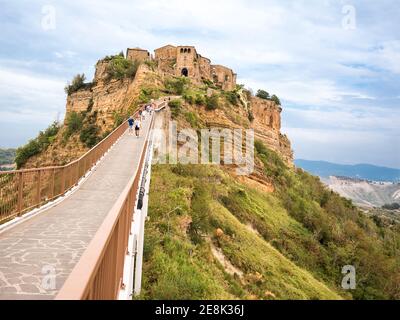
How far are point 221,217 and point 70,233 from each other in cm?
1268

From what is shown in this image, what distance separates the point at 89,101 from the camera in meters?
45.6

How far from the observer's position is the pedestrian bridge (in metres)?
3.58

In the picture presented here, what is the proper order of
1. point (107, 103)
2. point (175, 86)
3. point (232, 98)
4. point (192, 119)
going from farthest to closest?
point (232, 98) → point (175, 86) → point (107, 103) → point (192, 119)

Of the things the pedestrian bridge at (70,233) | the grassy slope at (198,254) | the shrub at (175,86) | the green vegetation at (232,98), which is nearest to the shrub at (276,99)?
the green vegetation at (232,98)

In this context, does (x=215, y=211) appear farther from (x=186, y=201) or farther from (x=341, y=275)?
(x=341, y=275)

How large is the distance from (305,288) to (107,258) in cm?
1701

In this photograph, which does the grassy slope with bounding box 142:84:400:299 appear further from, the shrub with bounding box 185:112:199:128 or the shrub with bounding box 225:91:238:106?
the shrub with bounding box 225:91:238:106

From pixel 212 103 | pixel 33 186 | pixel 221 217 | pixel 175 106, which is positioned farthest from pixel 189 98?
pixel 33 186

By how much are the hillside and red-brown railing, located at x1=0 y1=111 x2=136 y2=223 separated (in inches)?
130

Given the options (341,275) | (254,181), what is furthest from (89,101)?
(341,275)

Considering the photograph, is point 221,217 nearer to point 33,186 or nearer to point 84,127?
point 33,186

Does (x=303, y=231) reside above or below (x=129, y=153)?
below

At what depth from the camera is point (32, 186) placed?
1096 cm

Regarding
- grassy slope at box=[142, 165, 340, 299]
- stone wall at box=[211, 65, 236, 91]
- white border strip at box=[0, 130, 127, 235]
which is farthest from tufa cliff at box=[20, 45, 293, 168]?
white border strip at box=[0, 130, 127, 235]
